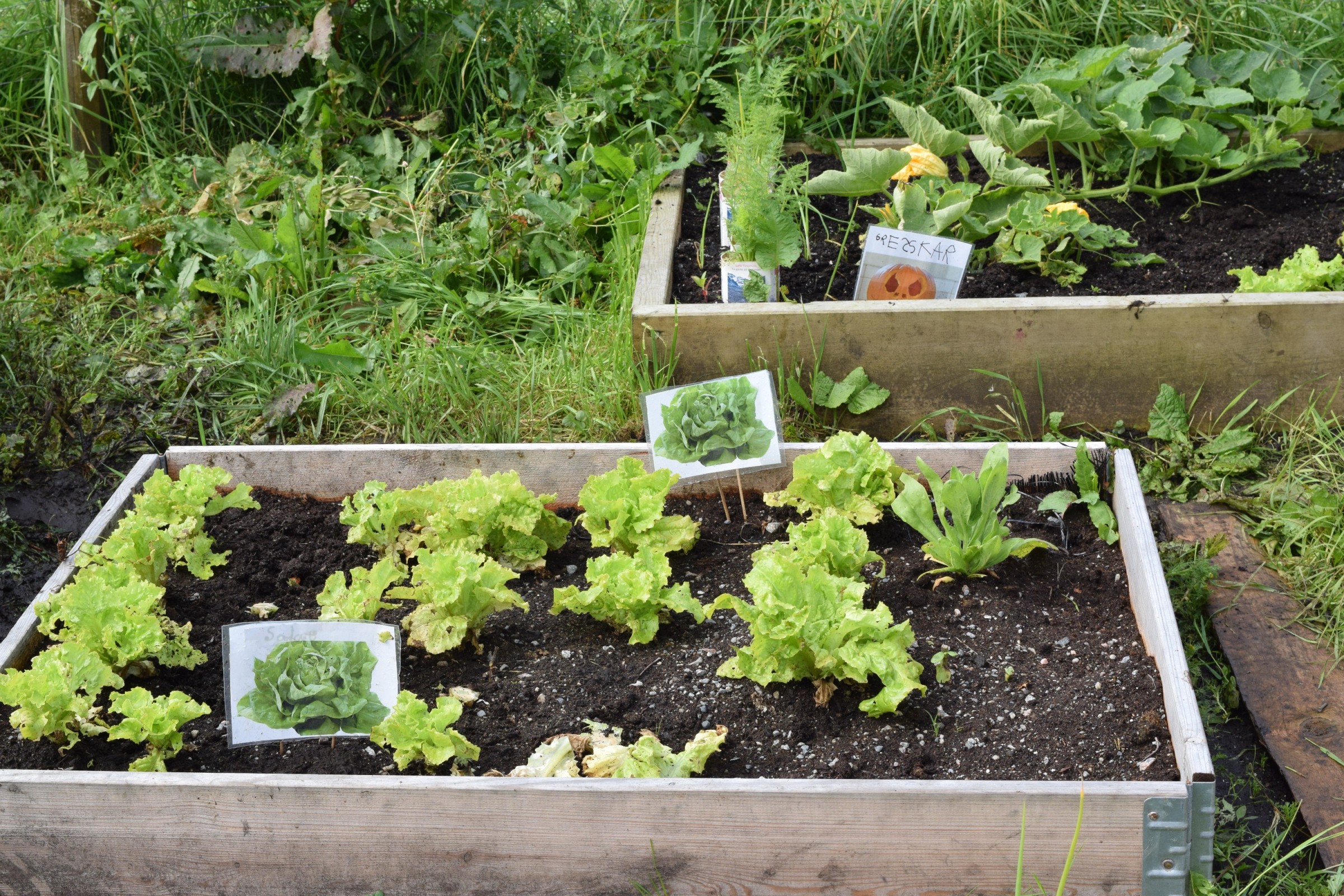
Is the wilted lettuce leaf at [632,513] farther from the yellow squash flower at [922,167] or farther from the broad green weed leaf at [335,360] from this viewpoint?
the yellow squash flower at [922,167]

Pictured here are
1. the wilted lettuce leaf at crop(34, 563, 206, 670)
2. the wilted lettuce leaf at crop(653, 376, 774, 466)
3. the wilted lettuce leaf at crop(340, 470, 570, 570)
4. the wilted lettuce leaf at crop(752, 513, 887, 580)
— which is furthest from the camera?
the wilted lettuce leaf at crop(653, 376, 774, 466)

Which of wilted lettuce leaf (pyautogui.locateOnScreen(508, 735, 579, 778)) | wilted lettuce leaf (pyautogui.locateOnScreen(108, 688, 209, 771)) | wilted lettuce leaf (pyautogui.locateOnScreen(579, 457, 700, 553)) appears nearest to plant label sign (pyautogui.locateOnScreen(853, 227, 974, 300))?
wilted lettuce leaf (pyautogui.locateOnScreen(579, 457, 700, 553))

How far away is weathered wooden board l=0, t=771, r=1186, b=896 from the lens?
146 centimetres

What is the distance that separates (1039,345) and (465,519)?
131 centimetres

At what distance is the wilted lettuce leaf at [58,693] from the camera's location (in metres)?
1.64

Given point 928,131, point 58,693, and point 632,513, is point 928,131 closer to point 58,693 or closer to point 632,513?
point 632,513

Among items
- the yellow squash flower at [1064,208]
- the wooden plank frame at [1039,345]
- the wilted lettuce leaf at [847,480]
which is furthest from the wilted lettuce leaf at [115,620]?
the yellow squash flower at [1064,208]

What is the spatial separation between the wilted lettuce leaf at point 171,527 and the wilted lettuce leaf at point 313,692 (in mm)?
436

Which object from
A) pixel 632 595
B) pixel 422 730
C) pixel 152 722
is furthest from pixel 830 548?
pixel 152 722

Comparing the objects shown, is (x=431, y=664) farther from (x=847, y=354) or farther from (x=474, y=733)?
(x=847, y=354)

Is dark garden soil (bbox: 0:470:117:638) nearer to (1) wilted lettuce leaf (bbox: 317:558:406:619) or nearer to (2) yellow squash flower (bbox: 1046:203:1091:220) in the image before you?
(1) wilted lettuce leaf (bbox: 317:558:406:619)

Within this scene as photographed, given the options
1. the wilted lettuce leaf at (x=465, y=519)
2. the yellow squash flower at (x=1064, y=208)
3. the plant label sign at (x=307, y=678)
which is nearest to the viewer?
the plant label sign at (x=307, y=678)

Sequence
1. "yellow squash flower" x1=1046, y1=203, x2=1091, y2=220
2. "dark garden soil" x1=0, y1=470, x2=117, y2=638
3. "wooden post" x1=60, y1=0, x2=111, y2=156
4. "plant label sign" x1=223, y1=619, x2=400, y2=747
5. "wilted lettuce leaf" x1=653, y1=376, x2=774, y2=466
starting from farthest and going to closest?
"wooden post" x1=60, y1=0, x2=111, y2=156 → "yellow squash flower" x1=1046, y1=203, x2=1091, y2=220 → "dark garden soil" x1=0, y1=470, x2=117, y2=638 → "wilted lettuce leaf" x1=653, y1=376, x2=774, y2=466 → "plant label sign" x1=223, y1=619, x2=400, y2=747

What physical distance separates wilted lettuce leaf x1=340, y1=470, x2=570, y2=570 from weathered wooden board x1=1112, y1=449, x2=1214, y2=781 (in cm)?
98
